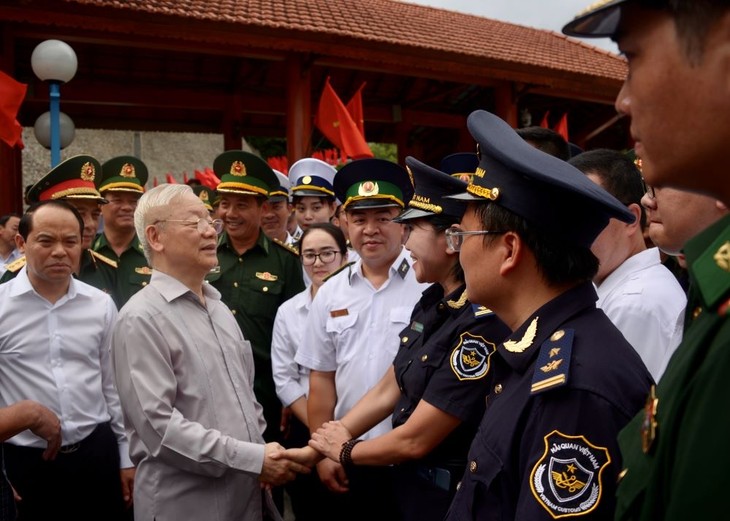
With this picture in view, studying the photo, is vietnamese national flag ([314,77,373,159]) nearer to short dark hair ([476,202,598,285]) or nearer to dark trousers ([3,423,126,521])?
dark trousers ([3,423,126,521])

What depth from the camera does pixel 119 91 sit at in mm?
12227

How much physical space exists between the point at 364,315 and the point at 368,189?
687mm

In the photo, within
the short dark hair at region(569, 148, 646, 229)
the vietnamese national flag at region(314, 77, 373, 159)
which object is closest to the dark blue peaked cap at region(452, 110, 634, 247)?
the short dark hair at region(569, 148, 646, 229)

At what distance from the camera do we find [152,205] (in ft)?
9.14

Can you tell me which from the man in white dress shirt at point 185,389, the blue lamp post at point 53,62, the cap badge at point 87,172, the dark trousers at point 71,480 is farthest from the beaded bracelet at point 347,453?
the blue lamp post at point 53,62

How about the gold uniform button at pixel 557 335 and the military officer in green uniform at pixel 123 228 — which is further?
the military officer in green uniform at pixel 123 228

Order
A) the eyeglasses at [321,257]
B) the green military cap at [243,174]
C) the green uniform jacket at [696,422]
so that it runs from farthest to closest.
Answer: the green military cap at [243,174], the eyeglasses at [321,257], the green uniform jacket at [696,422]

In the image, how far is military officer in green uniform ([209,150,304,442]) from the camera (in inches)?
163

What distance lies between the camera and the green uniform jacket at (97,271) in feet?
13.4

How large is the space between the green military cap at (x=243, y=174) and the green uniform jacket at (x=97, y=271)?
2.82 ft

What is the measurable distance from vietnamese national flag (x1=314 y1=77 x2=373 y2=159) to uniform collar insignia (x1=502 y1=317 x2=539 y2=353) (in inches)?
279

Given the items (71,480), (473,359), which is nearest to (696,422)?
(473,359)

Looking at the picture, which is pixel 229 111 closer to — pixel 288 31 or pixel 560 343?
pixel 288 31

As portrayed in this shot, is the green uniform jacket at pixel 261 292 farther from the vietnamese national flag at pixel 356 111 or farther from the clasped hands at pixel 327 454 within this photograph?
the vietnamese national flag at pixel 356 111
